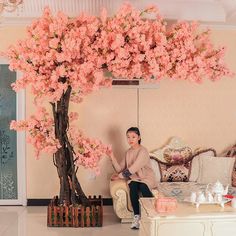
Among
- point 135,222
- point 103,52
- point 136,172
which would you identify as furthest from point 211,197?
point 103,52

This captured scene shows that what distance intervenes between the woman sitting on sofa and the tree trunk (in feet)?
1.93

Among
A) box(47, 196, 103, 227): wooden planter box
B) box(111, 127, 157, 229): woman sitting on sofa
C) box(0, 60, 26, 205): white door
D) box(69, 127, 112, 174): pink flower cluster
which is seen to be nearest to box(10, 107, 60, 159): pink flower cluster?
box(69, 127, 112, 174): pink flower cluster

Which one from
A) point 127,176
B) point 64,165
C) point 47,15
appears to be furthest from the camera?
point 127,176

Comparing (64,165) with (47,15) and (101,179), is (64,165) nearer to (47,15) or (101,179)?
(101,179)

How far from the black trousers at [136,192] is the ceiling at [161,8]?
2.17 meters

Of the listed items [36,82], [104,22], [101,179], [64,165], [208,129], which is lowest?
[101,179]

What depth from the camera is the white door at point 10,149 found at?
569 cm

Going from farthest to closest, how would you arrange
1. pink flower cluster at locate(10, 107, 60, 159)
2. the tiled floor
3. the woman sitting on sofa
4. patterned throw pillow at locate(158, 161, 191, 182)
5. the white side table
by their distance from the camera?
patterned throw pillow at locate(158, 161, 191, 182) → the woman sitting on sofa → the tiled floor → pink flower cluster at locate(10, 107, 60, 159) → the white side table

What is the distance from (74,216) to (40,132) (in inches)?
42.9

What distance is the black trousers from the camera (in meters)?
4.66

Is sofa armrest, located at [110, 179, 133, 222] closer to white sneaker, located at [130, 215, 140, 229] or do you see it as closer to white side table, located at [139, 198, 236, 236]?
white sneaker, located at [130, 215, 140, 229]

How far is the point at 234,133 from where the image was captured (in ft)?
19.1

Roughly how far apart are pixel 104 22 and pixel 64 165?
1801 millimetres

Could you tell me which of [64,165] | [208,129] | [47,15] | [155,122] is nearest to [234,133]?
[208,129]
